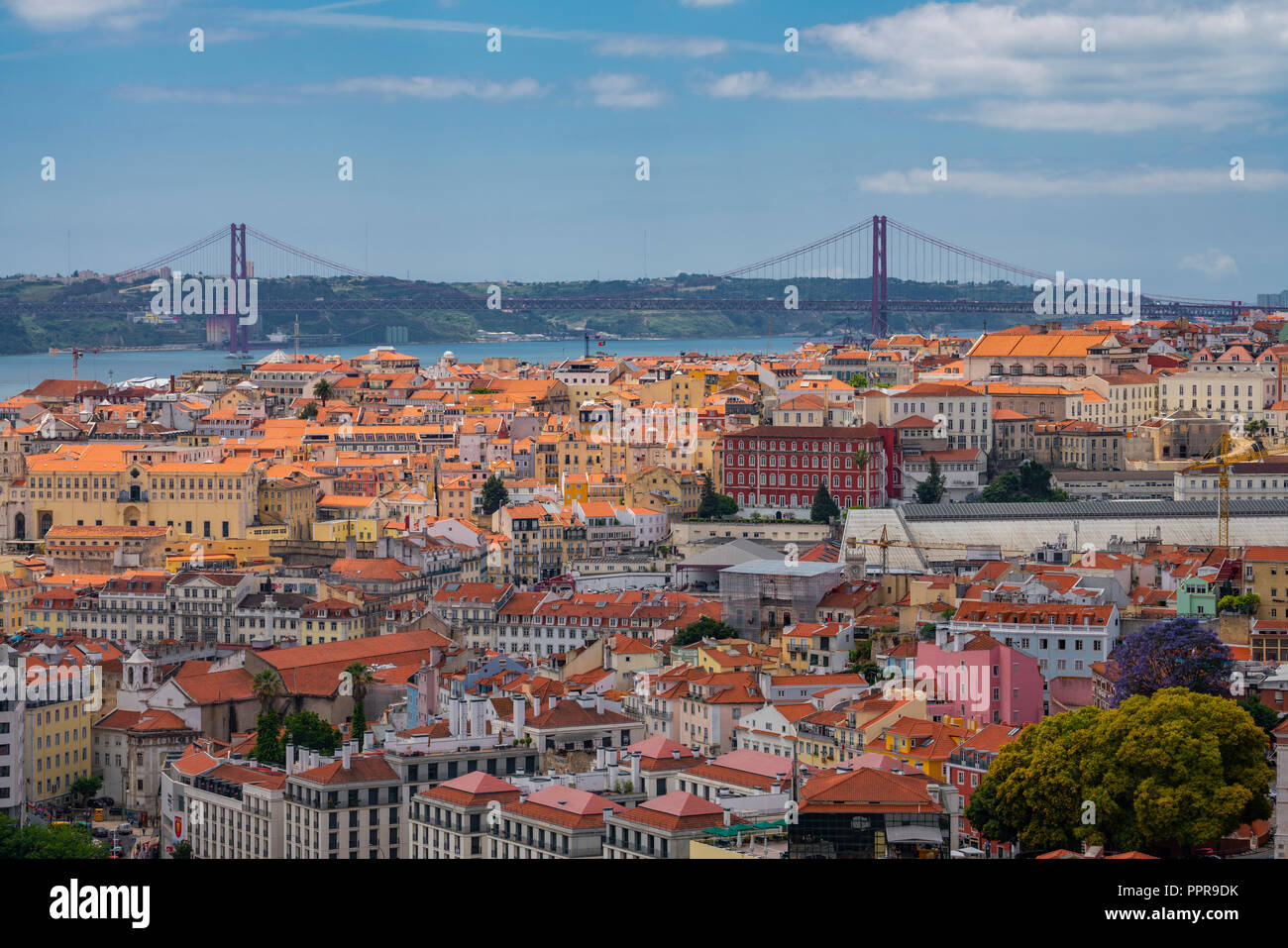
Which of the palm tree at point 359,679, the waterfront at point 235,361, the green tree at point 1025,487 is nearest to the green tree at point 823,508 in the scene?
the green tree at point 1025,487

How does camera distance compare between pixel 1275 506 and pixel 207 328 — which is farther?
pixel 207 328

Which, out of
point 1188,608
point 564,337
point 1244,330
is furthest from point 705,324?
point 1188,608

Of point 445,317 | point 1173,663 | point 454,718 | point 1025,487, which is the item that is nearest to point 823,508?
point 1025,487

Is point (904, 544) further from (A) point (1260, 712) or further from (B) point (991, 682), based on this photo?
(A) point (1260, 712)

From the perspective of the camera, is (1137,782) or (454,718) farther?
(454,718)
